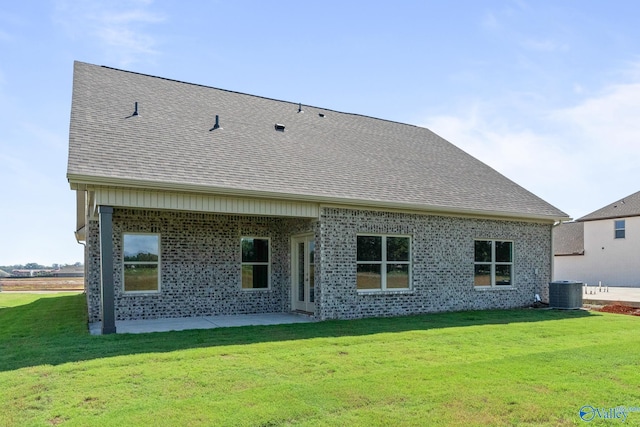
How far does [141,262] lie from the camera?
39.1ft

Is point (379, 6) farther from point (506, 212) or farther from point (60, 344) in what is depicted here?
point (60, 344)

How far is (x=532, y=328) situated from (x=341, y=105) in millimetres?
11962

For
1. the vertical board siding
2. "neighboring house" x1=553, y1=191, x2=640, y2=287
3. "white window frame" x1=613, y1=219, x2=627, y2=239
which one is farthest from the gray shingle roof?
"white window frame" x1=613, y1=219, x2=627, y2=239

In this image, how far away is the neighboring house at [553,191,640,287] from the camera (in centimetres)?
3075

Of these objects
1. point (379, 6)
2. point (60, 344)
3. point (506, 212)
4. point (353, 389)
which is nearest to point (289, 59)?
point (379, 6)

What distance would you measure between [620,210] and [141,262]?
3110 centimetres

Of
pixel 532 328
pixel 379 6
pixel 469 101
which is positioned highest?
pixel 379 6

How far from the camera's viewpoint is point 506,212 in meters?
14.7

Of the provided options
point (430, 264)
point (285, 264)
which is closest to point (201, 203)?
point (285, 264)

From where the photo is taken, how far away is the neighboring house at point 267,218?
1069 centimetres

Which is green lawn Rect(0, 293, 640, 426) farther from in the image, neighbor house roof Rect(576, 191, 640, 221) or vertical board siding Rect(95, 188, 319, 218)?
neighbor house roof Rect(576, 191, 640, 221)

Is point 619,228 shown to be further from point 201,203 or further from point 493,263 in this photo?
point 201,203

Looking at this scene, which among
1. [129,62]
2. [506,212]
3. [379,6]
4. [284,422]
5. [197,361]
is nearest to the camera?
[284,422]

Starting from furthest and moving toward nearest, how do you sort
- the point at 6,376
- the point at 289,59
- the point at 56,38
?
1. the point at 289,59
2. the point at 56,38
3. the point at 6,376
